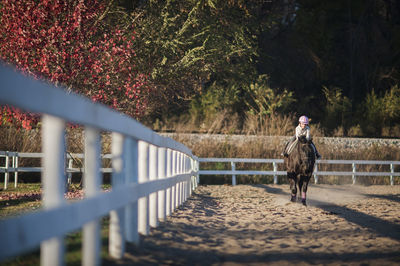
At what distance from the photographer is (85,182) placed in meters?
4.07

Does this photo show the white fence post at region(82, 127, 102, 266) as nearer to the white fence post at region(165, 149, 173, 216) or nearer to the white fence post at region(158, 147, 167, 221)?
the white fence post at region(158, 147, 167, 221)

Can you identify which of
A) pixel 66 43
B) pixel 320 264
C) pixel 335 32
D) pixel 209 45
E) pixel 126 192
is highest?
pixel 335 32

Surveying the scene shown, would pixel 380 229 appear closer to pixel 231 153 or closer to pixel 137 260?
pixel 137 260

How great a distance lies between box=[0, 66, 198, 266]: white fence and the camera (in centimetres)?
289

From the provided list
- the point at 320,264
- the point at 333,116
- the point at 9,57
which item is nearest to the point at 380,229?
the point at 320,264

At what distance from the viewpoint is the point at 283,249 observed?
19.8ft

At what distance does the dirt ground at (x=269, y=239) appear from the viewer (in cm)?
536

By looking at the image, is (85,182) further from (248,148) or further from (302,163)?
(248,148)

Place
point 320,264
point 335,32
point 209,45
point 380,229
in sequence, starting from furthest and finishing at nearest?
point 335,32 → point 209,45 → point 380,229 → point 320,264

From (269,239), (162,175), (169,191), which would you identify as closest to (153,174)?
(162,175)

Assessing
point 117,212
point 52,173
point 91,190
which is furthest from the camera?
point 117,212

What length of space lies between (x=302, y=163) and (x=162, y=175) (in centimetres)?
596

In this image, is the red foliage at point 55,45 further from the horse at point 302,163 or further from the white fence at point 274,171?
the white fence at point 274,171

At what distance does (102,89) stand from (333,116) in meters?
21.9
